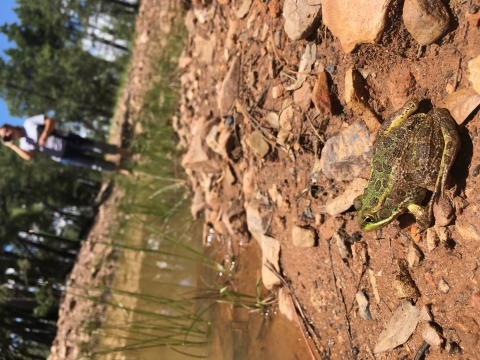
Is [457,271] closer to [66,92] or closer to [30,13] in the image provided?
[66,92]

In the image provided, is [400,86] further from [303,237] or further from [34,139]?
[34,139]

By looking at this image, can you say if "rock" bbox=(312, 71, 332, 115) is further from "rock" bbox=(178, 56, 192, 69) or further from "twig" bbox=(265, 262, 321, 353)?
"rock" bbox=(178, 56, 192, 69)

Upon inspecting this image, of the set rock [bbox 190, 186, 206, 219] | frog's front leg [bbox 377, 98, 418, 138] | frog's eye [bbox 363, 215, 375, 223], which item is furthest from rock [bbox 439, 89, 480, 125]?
rock [bbox 190, 186, 206, 219]

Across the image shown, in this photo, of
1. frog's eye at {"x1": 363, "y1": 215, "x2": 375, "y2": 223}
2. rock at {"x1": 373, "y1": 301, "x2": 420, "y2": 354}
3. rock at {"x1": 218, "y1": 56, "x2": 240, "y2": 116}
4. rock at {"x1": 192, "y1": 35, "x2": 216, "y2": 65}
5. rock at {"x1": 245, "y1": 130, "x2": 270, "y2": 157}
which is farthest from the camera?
rock at {"x1": 192, "y1": 35, "x2": 216, "y2": 65}

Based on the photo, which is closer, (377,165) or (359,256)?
(377,165)

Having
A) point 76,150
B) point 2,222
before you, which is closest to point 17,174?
point 2,222

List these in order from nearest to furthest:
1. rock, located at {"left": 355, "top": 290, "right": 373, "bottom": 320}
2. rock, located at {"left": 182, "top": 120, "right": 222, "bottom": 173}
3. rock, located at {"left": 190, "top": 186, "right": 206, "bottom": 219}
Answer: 1. rock, located at {"left": 355, "top": 290, "right": 373, "bottom": 320}
2. rock, located at {"left": 182, "top": 120, "right": 222, "bottom": 173}
3. rock, located at {"left": 190, "top": 186, "right": 206, "bottom": 219}

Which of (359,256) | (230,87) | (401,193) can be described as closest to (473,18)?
(401,193)

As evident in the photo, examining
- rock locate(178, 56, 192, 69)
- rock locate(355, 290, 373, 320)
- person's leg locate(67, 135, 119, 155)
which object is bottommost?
rock locate(355, 290, 373, 320)
